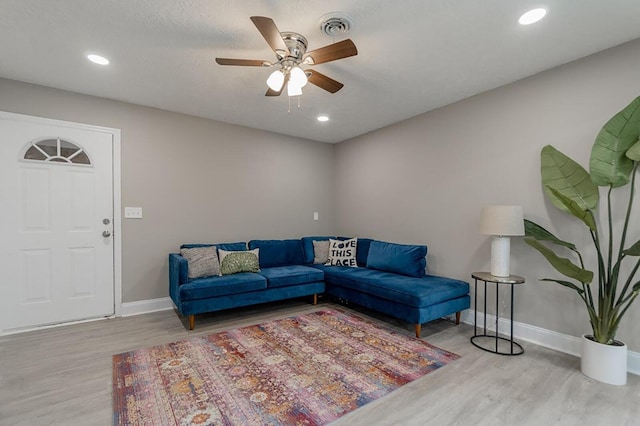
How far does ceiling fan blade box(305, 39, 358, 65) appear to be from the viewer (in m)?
1.93

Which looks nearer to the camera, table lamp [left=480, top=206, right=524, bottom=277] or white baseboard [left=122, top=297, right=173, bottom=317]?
table lamp [left=480, top=206, right=524, bottom=277]

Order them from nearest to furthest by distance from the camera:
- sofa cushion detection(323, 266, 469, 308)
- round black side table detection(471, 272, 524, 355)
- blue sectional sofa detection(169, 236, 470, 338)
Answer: round black side table detection(471, 272, 524, 355) → sofa cushion detection(323, 266, 469, 308) → blue sectional sofa detection(169, 236, 470, 338)

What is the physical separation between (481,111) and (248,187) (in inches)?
126

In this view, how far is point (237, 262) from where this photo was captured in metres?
3.79

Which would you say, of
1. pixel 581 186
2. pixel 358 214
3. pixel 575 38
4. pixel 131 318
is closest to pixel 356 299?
pixel 358 214

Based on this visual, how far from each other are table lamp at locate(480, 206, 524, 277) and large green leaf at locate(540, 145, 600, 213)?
0.32m

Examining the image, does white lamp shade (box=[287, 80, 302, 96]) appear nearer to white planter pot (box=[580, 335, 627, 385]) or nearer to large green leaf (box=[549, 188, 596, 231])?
large green leaf (box=[549, 188, 596, 231])

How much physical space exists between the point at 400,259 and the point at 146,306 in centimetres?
318

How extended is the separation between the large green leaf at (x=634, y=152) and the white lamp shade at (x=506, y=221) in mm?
789

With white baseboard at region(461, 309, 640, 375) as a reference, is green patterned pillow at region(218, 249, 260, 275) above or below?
above

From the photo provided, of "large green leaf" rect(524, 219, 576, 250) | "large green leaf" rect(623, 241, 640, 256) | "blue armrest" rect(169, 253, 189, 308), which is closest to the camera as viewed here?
"large green leaf" rect(623, 241, 640, 256)

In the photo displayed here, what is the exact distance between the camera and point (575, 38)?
2299 mm

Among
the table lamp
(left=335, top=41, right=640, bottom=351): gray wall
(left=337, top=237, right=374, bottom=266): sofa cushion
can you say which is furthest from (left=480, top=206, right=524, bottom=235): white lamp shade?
(left=337, top=237, right=374, bottom=266): sofa cushion

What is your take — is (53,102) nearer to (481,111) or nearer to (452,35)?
(452,35)
